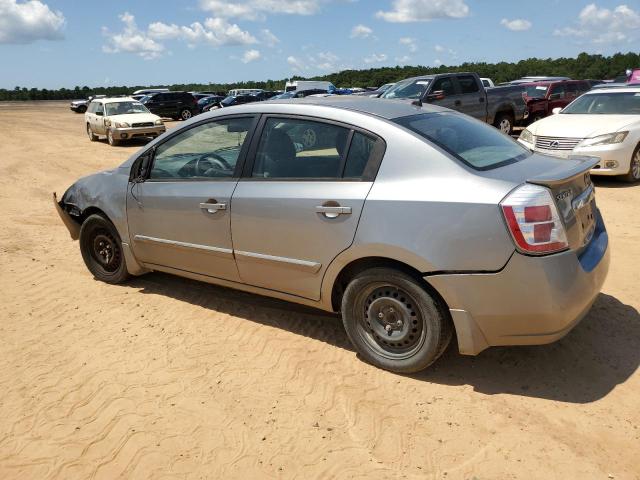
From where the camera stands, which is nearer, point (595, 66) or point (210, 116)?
point (210, 116)

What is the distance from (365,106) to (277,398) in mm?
2026

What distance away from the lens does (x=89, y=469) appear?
9.45 ft

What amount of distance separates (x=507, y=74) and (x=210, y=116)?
6456 cm

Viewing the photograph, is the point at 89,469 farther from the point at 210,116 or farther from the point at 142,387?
the point at 210,116

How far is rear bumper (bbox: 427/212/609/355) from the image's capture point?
302cm

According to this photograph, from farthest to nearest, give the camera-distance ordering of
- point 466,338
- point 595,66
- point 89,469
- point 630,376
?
point 595,66 < point 630,376 < point 466,338 < point 89,469

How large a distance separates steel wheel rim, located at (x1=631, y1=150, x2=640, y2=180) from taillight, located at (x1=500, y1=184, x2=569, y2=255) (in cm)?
731

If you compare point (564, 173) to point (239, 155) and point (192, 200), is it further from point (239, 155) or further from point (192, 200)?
point (192, 200)

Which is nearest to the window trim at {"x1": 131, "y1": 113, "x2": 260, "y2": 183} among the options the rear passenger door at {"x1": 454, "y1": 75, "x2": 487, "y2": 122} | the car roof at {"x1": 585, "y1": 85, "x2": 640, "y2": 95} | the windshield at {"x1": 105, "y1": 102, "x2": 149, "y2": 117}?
the car roof at {"x1": 585, "y1": 85, "x2": 640, "y2": 95}

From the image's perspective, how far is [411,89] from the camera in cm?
1451

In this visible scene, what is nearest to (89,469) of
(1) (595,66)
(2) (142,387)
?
(2) (142,387)

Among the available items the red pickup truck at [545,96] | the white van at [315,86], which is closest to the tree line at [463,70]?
the white van at [315,86]

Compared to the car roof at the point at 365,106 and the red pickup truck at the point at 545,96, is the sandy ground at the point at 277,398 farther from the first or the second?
the red pickup truck at the point at 545,96

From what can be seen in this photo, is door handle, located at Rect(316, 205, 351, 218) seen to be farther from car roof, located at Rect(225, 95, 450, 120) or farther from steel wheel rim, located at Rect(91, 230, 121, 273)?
steel wheel rim, located at Rect(91, 230, 121, 273)
